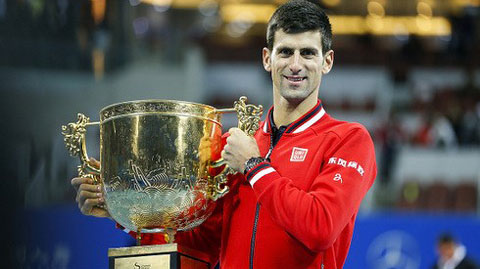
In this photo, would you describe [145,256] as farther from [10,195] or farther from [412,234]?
[412,234]

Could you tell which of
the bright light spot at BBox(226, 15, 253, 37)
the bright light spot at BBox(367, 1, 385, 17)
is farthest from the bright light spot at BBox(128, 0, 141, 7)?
the bright light spot at BBox(367, 1, 385, 17)

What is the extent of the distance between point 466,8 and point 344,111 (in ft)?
12.8

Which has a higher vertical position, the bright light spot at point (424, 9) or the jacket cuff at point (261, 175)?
the bright light spot at point (424, 9)

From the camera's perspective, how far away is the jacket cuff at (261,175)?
A: 7.67ft

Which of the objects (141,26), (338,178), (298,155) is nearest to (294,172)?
(298,155)

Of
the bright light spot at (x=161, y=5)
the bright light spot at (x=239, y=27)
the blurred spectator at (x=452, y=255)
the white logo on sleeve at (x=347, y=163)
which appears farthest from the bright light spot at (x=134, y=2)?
the white logo on sleeve at (x=347, y=163)

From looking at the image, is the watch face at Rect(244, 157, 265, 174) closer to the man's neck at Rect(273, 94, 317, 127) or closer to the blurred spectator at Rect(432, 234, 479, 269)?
the man's neck at Rect(273, 94, 317, 127)

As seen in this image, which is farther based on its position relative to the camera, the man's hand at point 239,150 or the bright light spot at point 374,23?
the bright light spot at point 374,23

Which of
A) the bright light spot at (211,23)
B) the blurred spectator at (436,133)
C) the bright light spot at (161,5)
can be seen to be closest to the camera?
the blurred spectator at (436,133)

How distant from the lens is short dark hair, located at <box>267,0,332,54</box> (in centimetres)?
251

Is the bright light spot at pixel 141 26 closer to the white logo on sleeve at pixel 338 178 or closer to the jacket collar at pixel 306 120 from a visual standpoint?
the jacket collar at pixel 306 120

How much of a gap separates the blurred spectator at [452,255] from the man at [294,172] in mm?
5132

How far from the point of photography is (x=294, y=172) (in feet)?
8.11

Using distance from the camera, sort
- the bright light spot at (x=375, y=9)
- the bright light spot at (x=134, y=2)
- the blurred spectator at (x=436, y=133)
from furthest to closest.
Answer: the bright light spot at (x=375, y=9)
the bright light spot at (x=134, y=2)
the blurred spectator at (x=436, y=133)
